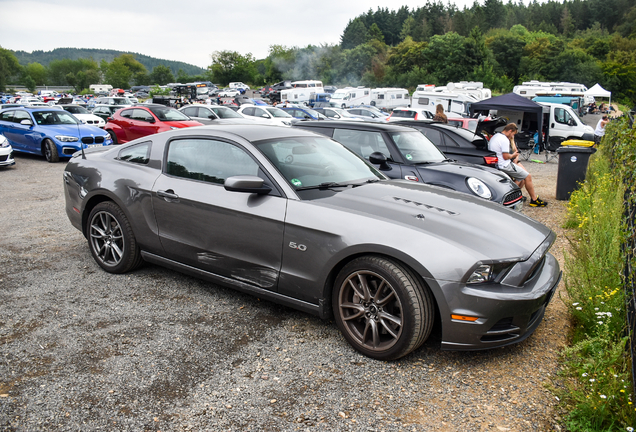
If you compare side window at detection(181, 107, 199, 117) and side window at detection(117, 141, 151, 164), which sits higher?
side window at detection(181, 107, 199, 117)

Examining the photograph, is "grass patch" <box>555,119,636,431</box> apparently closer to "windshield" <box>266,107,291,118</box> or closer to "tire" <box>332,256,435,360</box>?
"tire" <box>332,256,435,360</box>

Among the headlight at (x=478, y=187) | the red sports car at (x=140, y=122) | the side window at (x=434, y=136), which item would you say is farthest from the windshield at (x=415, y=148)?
the red sports car at (x=140, y=122)

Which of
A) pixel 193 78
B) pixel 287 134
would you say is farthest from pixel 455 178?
pixel 193 78


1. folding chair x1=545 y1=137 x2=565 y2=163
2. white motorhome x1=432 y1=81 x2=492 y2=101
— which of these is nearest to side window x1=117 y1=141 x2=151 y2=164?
folding chair x1=545 y1=137 x2=565 y2=163

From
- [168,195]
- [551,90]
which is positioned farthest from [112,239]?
[551,90]

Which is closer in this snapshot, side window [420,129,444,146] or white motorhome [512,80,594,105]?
side window [420,129,444,146]

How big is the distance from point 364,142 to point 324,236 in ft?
14.3

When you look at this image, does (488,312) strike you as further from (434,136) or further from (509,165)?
(434,136)

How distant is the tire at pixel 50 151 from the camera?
1378 centimetres

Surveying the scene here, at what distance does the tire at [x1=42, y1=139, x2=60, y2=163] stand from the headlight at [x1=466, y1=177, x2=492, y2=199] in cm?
1196

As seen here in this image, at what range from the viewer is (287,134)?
4441 mm

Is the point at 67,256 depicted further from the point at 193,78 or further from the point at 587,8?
the point at 587,8

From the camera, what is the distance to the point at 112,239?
15.9 ft

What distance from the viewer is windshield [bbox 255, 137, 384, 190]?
3.91m
